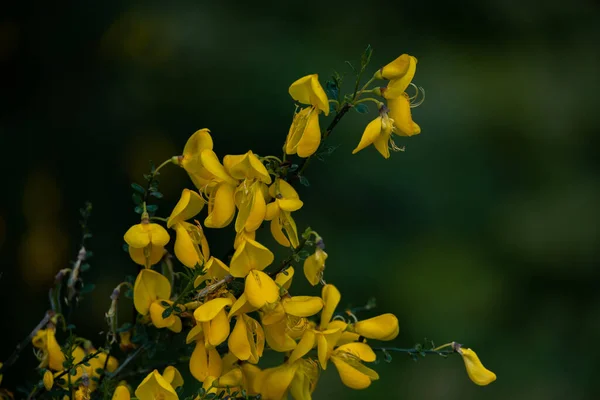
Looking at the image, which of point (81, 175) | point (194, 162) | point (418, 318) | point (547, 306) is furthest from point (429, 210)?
point (194, 162)

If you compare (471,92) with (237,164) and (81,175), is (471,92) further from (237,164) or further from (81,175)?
(237,164)

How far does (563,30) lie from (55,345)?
1.85 meters

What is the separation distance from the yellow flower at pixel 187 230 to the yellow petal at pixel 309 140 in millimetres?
77

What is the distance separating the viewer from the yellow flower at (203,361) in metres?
0.52

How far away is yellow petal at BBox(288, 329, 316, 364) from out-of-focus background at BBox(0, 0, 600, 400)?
73cm

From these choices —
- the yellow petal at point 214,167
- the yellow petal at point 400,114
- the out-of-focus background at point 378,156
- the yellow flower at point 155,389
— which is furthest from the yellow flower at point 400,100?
the out-of-focus background at point 378,156

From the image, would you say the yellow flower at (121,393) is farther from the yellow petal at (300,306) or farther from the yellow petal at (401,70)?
the yellow petal at (401,70)

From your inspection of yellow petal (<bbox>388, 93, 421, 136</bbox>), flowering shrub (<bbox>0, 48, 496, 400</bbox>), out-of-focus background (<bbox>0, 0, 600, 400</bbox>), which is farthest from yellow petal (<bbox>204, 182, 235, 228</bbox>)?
out-of-focus background (<bbox>0, 0, 600, 400</bbox>)

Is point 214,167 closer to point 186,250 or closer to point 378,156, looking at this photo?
point 186,250

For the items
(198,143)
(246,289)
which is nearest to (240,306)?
Result: (246,289)

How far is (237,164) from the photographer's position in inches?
19.3

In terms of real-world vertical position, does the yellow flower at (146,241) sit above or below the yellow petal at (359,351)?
above

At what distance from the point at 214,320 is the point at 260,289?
35 mm

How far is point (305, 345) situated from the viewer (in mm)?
535
